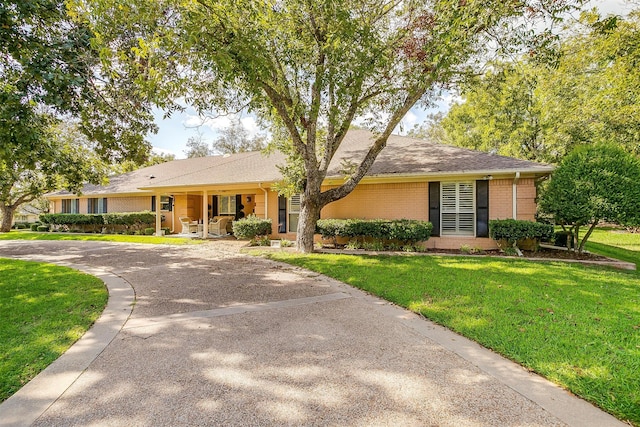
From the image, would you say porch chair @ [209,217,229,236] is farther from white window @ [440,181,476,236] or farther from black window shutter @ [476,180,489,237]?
black window shutter @ [476,180,489,237]

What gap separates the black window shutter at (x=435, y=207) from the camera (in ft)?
37.4

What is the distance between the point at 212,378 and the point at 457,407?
7.23 feet

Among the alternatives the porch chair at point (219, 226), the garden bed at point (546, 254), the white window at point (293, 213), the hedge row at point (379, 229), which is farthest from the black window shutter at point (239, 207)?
the garden bed at point (546, 254)

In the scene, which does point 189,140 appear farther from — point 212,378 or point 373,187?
point 212,378

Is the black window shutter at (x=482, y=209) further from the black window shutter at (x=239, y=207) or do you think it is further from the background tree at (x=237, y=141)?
the background tree at (x=237, y=141)

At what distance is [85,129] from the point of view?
807cm

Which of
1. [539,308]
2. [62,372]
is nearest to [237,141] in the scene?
[62,372]

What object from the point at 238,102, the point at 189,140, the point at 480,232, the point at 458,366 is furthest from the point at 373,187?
the point at 189,140

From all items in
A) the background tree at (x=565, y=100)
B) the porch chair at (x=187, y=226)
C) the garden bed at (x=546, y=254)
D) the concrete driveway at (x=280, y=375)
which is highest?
the background tree at (x=565, y=100)

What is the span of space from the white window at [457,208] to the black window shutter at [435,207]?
0.37 feet

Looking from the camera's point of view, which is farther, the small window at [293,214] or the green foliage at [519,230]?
the small window at [293,214]

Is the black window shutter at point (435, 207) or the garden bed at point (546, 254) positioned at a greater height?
the black window shutter at point (435, 207)

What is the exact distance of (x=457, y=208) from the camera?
11188 millimetres

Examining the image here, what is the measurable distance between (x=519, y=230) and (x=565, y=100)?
1254 centimetres
